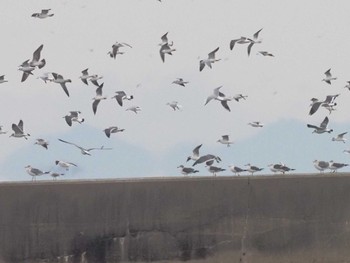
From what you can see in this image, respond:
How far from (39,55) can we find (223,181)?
31.1 ft

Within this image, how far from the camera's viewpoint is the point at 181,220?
44.9 ft

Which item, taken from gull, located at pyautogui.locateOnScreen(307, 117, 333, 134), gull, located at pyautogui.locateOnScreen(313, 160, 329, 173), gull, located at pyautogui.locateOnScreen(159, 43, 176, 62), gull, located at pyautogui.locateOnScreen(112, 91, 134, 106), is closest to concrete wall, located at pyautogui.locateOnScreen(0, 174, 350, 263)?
gull, located at pyautogui.locateOnScreen(313, 160, 329, 173)

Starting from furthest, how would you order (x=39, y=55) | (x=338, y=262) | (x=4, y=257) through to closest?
(x=39, y=55) → (x=4, y=257) → (x=338, y=262)

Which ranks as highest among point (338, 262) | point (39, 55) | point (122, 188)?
point (39, 55)

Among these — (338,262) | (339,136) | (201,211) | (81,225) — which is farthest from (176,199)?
(339,136)

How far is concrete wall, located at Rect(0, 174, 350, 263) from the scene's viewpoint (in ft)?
44.0

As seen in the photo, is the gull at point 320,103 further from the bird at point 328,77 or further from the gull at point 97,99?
the gull at point 97,99

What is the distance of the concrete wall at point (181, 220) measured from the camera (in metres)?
13.4

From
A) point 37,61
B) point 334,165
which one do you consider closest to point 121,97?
point 37,61

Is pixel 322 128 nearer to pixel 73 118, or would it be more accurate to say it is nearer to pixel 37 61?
pixel 73 118

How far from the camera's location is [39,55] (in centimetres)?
2231

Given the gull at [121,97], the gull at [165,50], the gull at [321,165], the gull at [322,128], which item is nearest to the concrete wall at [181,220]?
the gull at [321,165]

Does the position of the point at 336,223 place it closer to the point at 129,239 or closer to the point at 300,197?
the point at 300,197

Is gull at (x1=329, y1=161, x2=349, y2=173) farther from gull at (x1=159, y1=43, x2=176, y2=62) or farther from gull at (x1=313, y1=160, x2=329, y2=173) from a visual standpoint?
gull at (x1=159, y1=43, x2=176, y2=62)
